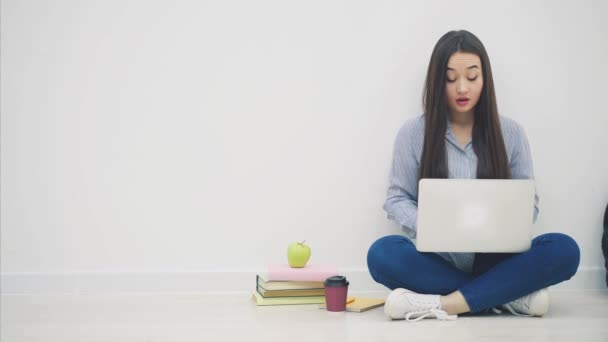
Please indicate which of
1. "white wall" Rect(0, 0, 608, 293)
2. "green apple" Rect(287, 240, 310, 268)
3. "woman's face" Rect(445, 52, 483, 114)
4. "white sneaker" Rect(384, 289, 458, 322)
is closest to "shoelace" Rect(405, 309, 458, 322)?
"white sneaker" Rect(384, 289, 458, 322)

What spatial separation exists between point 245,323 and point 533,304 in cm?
85

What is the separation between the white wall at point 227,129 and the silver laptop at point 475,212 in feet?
2.27

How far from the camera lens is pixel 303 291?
2459 millimetres

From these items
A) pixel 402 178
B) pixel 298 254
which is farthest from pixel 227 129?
pixel 402 178

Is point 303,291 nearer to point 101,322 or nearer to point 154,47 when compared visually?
point 101,322

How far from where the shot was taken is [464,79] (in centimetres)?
245

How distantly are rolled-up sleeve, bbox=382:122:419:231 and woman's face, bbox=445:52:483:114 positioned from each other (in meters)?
0.20

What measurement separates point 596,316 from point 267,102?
1352 mm

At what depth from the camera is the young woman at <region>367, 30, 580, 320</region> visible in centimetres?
212

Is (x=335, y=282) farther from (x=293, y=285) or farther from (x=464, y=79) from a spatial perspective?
(x=464, y=79)

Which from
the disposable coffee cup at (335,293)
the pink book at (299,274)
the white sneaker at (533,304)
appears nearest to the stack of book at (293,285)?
the pink book at (299,274)

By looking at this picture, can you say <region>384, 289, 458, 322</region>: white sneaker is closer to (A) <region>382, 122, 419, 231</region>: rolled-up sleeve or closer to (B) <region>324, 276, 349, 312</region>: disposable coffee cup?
(B) <region>324, 276, 349, 312</region>: disposable coffee cup

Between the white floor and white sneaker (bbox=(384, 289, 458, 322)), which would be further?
white sneaker (bbox=(384, 289, 458, 322))

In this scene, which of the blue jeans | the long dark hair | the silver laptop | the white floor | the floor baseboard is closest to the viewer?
the white floor
